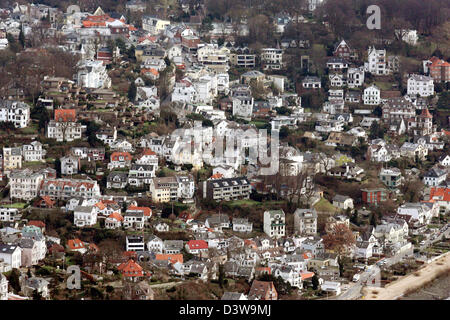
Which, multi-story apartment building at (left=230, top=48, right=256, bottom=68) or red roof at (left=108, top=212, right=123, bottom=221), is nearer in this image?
red roof at (left=108, top=212, right=123, bottom=221)

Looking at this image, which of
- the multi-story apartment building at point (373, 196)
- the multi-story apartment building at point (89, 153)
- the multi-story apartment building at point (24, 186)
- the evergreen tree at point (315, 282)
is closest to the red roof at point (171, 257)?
the evergreen tree at point (315, 282)

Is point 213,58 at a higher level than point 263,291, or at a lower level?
higher

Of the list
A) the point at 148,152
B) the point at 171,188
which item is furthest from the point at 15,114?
the point at 171,188

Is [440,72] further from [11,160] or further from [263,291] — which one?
[263,291]

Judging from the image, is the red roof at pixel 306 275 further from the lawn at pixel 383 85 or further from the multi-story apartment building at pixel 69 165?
the lawn at pixel 383 85

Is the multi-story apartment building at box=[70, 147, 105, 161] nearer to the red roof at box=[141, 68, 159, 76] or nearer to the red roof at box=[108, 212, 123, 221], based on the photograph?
the red roof at box=[108, 212, 123, 221]

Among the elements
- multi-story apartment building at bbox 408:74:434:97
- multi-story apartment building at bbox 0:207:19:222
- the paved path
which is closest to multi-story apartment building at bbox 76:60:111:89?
multi-story apartment building at bbox 0:207:19:222
